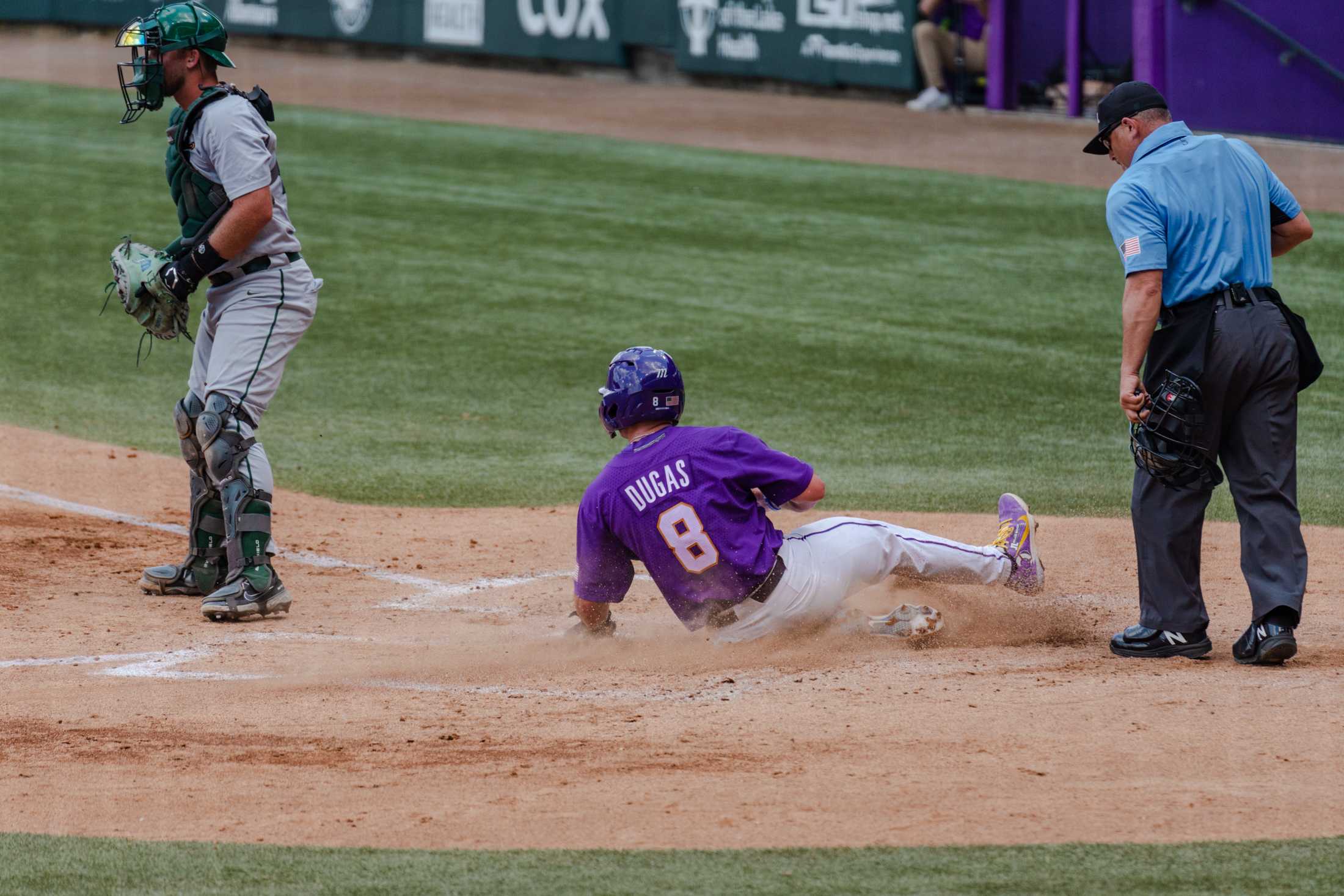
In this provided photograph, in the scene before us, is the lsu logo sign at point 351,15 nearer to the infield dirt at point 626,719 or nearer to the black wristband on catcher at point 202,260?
the infield dirt at point 626,719

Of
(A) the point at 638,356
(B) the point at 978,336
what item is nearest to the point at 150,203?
(B) the point at 978,336

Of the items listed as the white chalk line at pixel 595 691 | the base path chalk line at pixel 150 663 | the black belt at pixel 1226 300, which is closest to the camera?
the white chalk line at pixel 595 691

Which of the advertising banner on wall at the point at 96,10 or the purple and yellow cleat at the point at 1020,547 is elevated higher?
the advertising banner on wall at the point at 96,10

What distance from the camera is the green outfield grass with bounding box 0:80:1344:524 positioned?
345 inches

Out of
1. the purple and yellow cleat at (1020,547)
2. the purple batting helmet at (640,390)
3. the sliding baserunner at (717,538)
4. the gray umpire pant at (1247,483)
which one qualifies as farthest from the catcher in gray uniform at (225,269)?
the gray umpire pant at (1247,483)

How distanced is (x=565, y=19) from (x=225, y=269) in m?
18.8

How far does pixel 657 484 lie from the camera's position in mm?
5254

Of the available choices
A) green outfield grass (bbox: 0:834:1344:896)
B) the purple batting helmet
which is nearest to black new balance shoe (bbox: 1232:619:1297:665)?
green outfield grass (bbox: 0:834:1344:896)

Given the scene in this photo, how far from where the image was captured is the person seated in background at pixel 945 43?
20234 millimetres

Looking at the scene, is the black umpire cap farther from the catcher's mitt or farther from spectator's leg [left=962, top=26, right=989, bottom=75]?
spectator's leg [left=962, top=26, right=989, bottom=75]

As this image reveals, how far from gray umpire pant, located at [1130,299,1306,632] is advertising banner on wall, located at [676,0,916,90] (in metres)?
15.9

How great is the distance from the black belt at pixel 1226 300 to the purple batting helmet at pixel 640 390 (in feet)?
4.90

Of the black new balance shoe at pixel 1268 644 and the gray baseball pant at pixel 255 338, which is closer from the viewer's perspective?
the black new balance shoe at pixel 1268 644

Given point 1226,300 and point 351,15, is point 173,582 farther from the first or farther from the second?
point 351,15
